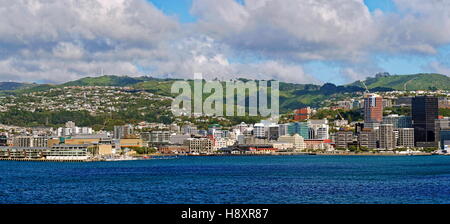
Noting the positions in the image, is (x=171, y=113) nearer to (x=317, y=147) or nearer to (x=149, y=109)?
(x=149, y=109)

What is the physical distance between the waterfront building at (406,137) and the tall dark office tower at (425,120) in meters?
1.77

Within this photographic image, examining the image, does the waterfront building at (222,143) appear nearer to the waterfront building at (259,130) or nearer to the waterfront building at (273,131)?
the waterfront building at (259,130)

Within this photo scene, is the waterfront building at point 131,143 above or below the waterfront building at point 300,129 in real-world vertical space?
below

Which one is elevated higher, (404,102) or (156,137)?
(404,102)

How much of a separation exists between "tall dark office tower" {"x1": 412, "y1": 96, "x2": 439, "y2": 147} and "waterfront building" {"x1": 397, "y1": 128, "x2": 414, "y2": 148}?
1770 mm

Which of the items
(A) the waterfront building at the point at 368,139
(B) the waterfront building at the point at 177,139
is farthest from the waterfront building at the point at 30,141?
(A) the waterfront building at the point at 368,139

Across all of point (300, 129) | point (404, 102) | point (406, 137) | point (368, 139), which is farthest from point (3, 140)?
point (404, 102)

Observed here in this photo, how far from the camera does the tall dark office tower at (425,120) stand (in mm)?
138750

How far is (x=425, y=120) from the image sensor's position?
460ft

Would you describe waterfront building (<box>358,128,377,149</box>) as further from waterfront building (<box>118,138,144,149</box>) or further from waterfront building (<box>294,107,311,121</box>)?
waterfront building (<box>294,107,311,121</box>)

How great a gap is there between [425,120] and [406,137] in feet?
19.8

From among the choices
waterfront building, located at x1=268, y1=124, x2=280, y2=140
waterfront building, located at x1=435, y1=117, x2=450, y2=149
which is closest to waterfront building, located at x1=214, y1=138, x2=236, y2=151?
waterfront building, located at x1=268, y1=124, x2=280, y2=140

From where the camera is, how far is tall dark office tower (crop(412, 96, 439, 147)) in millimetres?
138750

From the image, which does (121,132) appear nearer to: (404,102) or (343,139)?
(343,139)
